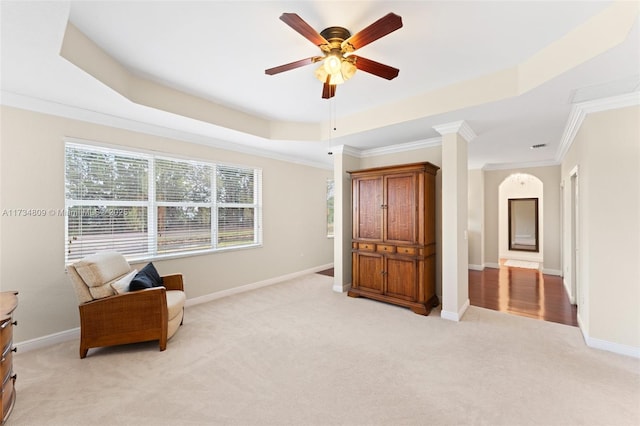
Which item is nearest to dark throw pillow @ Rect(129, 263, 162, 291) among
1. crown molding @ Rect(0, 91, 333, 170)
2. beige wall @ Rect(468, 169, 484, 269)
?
crown molding @ Rect(0, 91, 333, 170)

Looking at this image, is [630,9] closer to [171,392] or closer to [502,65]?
[502,65]

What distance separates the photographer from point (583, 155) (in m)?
3.02

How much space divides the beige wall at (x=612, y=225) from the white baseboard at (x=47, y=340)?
18.2ft

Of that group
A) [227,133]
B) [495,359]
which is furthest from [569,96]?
[227,133]

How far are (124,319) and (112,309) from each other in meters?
0.15

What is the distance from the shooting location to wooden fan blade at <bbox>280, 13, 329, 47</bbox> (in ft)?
5.21

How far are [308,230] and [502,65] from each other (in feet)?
14.4

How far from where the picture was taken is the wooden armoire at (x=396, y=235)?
3846mm

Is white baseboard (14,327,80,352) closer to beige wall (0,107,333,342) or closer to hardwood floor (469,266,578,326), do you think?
beige wall (0,107,333,342)

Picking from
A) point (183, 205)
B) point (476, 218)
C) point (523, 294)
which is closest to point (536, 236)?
point (476, 218)

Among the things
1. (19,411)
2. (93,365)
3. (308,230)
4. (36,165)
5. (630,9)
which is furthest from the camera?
(308,230)

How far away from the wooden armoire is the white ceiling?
76 cm

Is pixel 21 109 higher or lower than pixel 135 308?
higher

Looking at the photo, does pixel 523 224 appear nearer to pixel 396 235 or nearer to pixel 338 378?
pixel 396 235
